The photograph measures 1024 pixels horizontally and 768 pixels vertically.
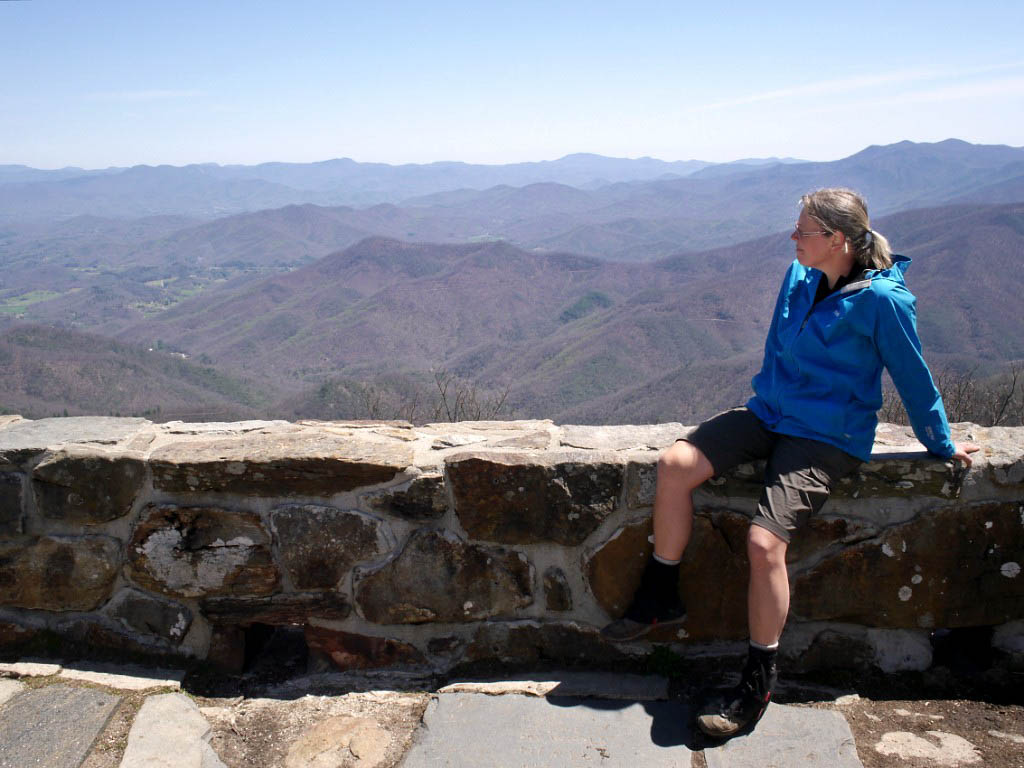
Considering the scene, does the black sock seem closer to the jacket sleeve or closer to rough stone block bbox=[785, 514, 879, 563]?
rough stone block bbox=[785, 514, 879, 563]

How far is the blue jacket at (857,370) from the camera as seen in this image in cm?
203

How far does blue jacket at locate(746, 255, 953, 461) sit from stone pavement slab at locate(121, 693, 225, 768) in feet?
5.62

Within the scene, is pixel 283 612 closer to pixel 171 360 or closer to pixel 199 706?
pixel 199 706

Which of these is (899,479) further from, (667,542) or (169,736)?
(169,736)

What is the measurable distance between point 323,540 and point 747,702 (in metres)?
1.22

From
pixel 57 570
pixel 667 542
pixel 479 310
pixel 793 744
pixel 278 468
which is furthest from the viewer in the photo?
pixel 479 310

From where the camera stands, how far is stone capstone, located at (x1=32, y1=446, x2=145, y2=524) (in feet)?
7.43

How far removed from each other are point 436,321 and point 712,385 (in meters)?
65.4

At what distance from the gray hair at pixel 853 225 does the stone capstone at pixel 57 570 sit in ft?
7.35

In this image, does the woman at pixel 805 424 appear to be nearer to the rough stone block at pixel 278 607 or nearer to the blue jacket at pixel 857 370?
the blue jacket at pixel 857 370

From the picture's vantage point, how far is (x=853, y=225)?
213 centimetres

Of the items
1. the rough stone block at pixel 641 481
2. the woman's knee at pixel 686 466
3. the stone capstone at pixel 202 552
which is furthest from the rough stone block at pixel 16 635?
the woman's knee at pixel 686 466

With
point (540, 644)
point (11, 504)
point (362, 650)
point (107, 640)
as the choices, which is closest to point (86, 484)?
point (11, 504)

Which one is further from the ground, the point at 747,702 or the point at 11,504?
the point at 11,504
